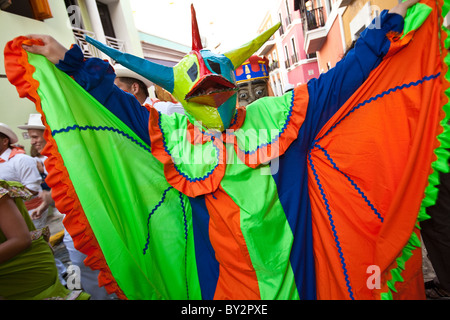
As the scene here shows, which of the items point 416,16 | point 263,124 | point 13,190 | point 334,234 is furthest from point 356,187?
point 13,190

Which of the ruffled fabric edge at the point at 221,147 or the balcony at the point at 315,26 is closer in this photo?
the ruffled fabric edge at the point at 221,147

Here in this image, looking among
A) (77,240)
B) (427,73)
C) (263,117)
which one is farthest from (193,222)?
(427,73)

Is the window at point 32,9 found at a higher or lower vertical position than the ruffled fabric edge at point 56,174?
higher

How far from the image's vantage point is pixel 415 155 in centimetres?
110

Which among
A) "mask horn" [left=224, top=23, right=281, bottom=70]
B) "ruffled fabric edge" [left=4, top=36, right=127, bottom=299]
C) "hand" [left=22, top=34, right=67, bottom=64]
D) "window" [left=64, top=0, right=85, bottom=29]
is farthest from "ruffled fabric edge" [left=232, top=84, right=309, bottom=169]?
"window" [left=64, top=0, right=85, bottom=29]

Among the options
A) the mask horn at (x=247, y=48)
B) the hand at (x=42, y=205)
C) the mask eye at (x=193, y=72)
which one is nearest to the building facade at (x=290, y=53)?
the hand at (x=42, y=205)

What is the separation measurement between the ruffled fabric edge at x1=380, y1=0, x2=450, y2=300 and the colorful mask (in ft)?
2.34

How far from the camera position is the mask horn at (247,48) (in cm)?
122

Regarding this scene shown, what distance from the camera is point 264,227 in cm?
117

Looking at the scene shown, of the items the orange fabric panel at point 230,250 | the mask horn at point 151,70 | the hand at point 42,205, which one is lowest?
the orange fabric panel at point 230,250

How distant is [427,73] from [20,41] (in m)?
1.72

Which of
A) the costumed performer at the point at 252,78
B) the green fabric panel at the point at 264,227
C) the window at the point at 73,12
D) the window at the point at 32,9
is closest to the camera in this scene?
the green fabric panel at the point at 264,227

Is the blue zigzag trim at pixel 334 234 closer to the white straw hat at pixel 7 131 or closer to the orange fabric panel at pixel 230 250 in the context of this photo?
the orange fabric panel at pixel 230 250

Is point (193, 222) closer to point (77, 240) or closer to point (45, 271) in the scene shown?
point (77, 240)
